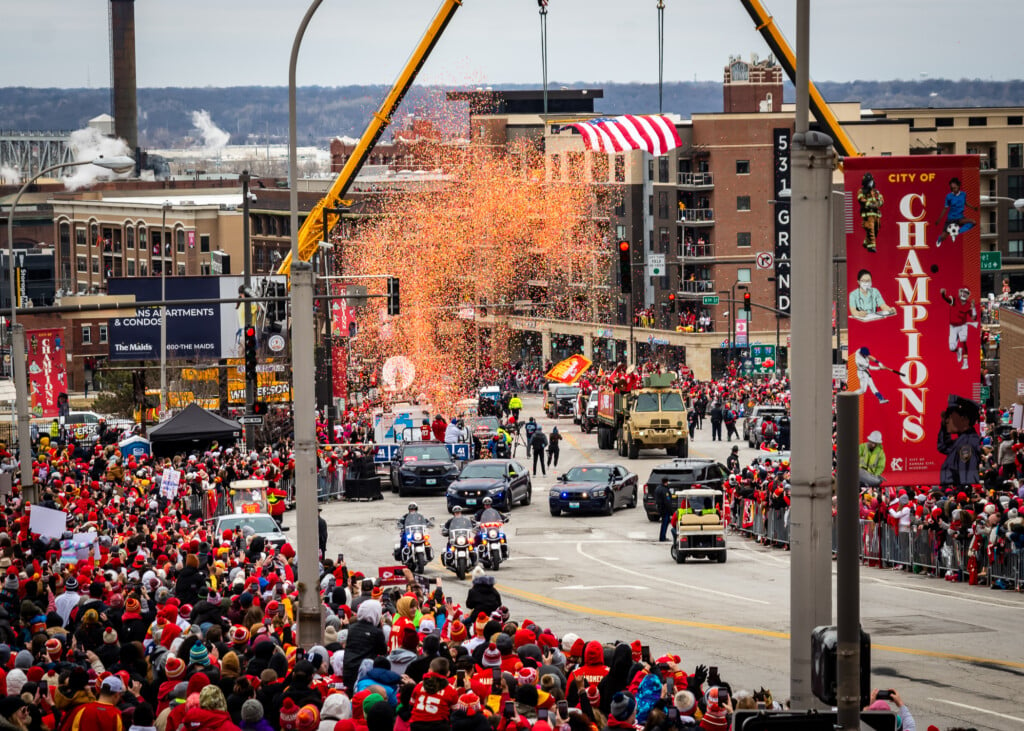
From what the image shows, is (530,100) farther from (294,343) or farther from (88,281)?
(294,343)

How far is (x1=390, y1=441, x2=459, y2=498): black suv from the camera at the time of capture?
4769 cm

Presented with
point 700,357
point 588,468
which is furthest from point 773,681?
point 700,357

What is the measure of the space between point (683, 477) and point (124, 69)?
150m

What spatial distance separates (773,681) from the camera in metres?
20.0

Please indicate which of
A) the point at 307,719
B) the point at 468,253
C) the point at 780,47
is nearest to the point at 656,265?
the point at 780,47

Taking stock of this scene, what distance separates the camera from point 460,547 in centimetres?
3164

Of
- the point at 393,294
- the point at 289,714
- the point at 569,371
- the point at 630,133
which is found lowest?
the point at 289,714

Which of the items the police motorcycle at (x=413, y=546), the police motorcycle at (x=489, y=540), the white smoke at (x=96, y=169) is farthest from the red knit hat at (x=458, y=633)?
the white smoke at (x=96, y=169)

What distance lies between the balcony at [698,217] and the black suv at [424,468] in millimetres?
62883

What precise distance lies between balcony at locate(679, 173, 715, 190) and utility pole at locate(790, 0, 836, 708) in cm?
9845

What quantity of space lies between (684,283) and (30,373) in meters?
66.8

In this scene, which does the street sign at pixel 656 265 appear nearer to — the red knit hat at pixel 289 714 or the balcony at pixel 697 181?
the balcony at pixel 697 181

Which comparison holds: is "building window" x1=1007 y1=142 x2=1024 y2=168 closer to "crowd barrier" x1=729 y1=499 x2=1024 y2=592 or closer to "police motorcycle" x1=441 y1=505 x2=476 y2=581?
"crowd barrier" x1=729 y1=499 x2=1024 y2=592

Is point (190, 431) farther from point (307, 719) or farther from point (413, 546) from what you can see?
point (307, 719)
